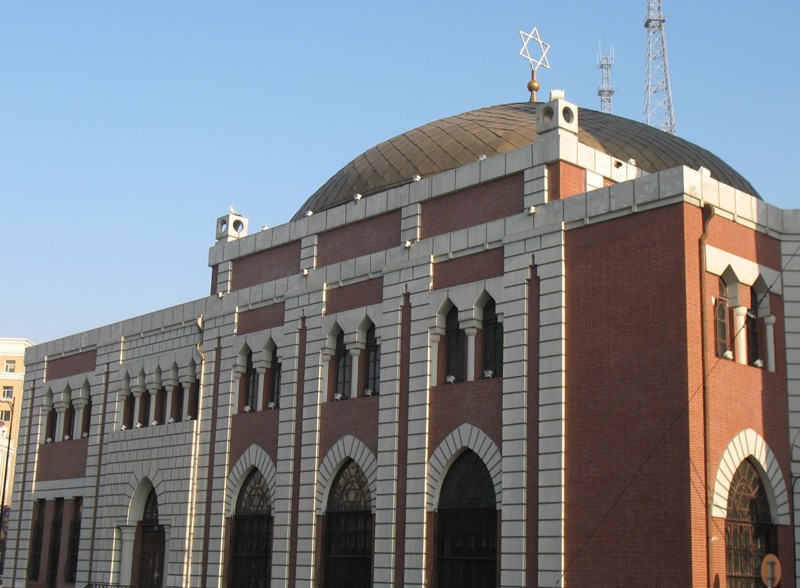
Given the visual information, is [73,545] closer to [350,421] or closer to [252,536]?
[252,536]

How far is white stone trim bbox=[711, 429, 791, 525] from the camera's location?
20.5 m

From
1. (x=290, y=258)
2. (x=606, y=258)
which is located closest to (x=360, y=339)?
(x=290, y=258)

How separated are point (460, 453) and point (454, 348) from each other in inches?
98.5

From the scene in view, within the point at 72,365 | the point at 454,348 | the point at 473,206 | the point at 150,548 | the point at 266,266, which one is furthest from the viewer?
the point at 72,365

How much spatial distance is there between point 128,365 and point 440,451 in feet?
51.4

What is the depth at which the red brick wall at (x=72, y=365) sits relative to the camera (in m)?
38.9

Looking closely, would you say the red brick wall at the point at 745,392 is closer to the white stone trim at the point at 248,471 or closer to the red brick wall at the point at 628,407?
the red brick wall at the point at 628,407

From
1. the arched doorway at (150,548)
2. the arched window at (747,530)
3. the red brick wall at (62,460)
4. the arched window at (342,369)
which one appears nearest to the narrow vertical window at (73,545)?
the red brick wall at (62,460)

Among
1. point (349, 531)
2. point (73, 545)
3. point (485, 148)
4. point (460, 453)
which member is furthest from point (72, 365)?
point (460, 453)

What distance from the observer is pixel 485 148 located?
29312mm

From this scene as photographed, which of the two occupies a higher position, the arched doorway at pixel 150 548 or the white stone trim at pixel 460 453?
the white stone trim at pixel 460 453

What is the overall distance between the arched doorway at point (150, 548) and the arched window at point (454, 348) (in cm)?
1278

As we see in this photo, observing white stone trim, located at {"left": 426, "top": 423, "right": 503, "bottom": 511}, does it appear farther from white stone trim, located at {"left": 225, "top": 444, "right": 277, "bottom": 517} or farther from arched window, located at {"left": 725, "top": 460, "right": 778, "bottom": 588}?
white stone trim, located at {"left": 225, "top": 444, "right": 277, "bottom": 517}

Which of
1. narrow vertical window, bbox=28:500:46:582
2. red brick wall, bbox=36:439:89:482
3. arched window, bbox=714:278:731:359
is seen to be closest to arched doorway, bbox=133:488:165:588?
red brick wall, bbox=36:439:89:482
